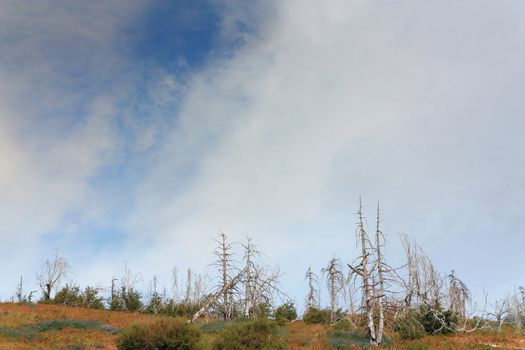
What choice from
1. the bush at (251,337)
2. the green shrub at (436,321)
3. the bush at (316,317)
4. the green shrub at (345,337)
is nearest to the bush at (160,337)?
the bush at (251,337)

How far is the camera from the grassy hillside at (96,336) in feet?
70.5

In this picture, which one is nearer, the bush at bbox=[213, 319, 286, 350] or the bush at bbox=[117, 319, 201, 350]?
the bush at bbox=[117, 319, 201, 350]

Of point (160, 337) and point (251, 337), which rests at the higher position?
point (160, 337)

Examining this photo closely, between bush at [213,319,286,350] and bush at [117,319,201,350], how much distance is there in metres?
1.20

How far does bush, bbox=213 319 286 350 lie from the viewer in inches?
706

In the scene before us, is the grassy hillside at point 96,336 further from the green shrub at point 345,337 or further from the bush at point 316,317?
the bush at point 316,317

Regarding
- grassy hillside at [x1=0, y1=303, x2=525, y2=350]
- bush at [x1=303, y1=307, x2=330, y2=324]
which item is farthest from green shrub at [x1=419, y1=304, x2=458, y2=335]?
bush at [x1=303, y1=307, x2=330, y2=324]

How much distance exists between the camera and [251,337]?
18203 mm

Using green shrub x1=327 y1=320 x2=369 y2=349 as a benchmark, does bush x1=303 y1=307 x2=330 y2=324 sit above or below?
above

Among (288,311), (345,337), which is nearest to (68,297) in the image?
(288,311)

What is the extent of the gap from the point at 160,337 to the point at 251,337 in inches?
140

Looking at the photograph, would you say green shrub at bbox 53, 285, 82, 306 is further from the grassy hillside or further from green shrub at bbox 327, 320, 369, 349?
green shrub at bbox 327, 320, 369, 349

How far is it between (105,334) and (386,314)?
1520 centimetres

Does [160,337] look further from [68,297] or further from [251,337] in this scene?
[68,297]
